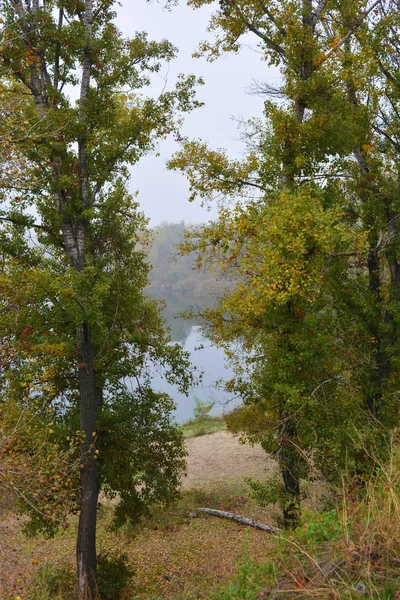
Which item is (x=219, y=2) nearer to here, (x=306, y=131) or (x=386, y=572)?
(x=306, y=131)

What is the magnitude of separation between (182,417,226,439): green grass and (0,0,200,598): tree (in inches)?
559

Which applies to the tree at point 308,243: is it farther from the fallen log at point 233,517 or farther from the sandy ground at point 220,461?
the sandy ground at point 220,461

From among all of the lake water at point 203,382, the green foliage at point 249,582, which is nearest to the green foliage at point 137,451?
the green foliage at point 249,582

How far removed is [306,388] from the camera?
979 centimetres

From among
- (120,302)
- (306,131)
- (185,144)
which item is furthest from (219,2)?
(120,302)

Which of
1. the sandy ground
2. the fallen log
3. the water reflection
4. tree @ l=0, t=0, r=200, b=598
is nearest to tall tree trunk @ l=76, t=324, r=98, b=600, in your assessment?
tree @ l=0, t=0, r=200, b=598

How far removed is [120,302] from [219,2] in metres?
7.34

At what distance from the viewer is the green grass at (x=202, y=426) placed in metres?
25.4

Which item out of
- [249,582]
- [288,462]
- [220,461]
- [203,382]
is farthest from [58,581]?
[203,382]

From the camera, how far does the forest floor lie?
8.91 metres

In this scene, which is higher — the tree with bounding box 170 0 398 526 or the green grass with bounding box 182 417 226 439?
the tree with bounding box 170 0 398 526

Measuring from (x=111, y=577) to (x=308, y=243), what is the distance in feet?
24.9

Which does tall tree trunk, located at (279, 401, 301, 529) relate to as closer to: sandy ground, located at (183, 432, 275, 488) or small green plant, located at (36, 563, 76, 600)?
small green plant, located at (36, 563, 76, 600)

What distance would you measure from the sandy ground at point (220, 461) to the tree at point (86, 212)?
8300 mm
